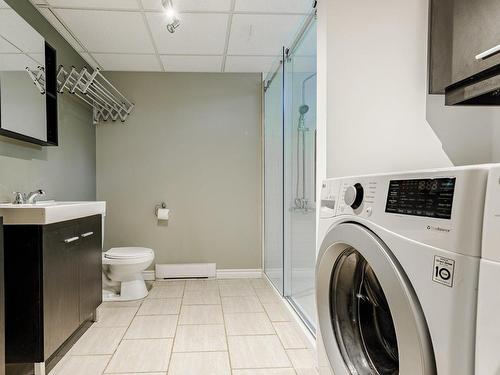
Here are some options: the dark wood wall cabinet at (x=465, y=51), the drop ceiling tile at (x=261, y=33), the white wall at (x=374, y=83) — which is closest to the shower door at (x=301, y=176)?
the drop ceiling tile at (x=261, y=33)

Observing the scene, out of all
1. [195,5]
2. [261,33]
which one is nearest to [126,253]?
[195,5]

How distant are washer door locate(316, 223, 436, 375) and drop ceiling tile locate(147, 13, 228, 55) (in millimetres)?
2079

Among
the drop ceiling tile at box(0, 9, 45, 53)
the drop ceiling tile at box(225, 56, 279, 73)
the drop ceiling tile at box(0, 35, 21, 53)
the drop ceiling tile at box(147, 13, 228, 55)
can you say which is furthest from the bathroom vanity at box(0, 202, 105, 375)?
the drop ceiling tile at box(225, 56, 279, 73)

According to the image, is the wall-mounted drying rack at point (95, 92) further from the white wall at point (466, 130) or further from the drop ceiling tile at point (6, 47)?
the white wall at point (466, 130)

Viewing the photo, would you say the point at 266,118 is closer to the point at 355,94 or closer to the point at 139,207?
the point at 139,207

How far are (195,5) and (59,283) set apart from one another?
6.19ft

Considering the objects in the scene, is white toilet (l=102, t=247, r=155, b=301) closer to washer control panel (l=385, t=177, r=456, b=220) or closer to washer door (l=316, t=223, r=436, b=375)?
washer door (l=316, t=223, r=436, b=375)

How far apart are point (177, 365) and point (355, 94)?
163 cm

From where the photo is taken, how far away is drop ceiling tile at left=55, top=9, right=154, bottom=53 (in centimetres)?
253

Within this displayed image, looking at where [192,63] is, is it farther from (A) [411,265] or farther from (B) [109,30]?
(A) [411,265]

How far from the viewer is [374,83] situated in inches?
64.1

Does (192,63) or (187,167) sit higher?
(192,63)

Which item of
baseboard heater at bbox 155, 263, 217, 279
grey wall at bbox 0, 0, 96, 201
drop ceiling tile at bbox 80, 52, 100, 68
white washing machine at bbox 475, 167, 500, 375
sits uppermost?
drop ceiling tile at bbox 80, 52, 100, 68

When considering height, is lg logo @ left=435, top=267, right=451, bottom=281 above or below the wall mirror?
below
